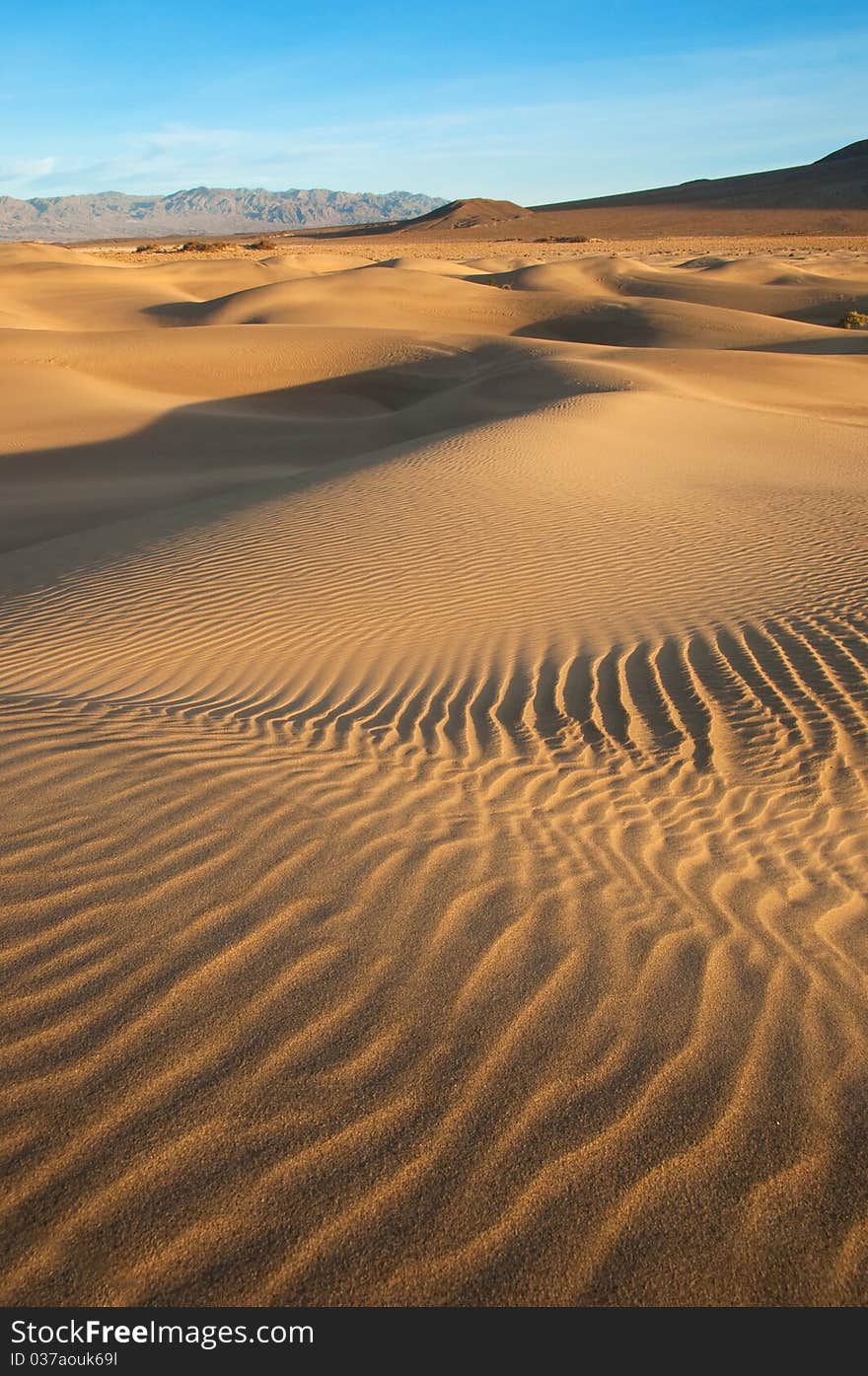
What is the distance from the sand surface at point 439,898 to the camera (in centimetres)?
224

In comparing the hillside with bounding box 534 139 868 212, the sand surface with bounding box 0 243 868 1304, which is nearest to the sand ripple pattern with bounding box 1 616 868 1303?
the sand surface with bounding box 0 243 868 1304

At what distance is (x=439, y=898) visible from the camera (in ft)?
11.8

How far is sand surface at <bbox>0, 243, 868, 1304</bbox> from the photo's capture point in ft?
7.36

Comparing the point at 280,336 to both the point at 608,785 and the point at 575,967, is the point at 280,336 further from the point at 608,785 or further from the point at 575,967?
the point at 575,967

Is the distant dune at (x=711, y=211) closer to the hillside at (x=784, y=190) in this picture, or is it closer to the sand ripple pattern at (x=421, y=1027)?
the hillside at (x=784, y=190)

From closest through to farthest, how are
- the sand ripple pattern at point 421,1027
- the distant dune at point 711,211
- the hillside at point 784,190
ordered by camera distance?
1. the sand ripple pattern at point 421,1027
2. the distant dune at point 711,211
3. the hillside at point 784,190

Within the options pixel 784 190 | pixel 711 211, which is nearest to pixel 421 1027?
pixel 711 211

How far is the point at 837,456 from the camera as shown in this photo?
14.5m

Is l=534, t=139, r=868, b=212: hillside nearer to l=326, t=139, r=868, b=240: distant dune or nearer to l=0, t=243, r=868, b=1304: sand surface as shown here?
l=326, t=139, r=868, b=240: distant dune

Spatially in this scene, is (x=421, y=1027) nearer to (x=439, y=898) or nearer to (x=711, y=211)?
(x=439, y=898)

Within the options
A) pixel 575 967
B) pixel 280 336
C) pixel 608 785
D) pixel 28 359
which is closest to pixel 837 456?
pixel 608 785

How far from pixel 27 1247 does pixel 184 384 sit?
23667mm

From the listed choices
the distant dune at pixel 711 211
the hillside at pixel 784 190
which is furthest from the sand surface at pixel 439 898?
the hillside at pixel 784 190

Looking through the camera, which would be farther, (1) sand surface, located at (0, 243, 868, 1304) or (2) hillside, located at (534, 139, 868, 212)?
(2) hillside, located at (534, 139, 868, 212)
